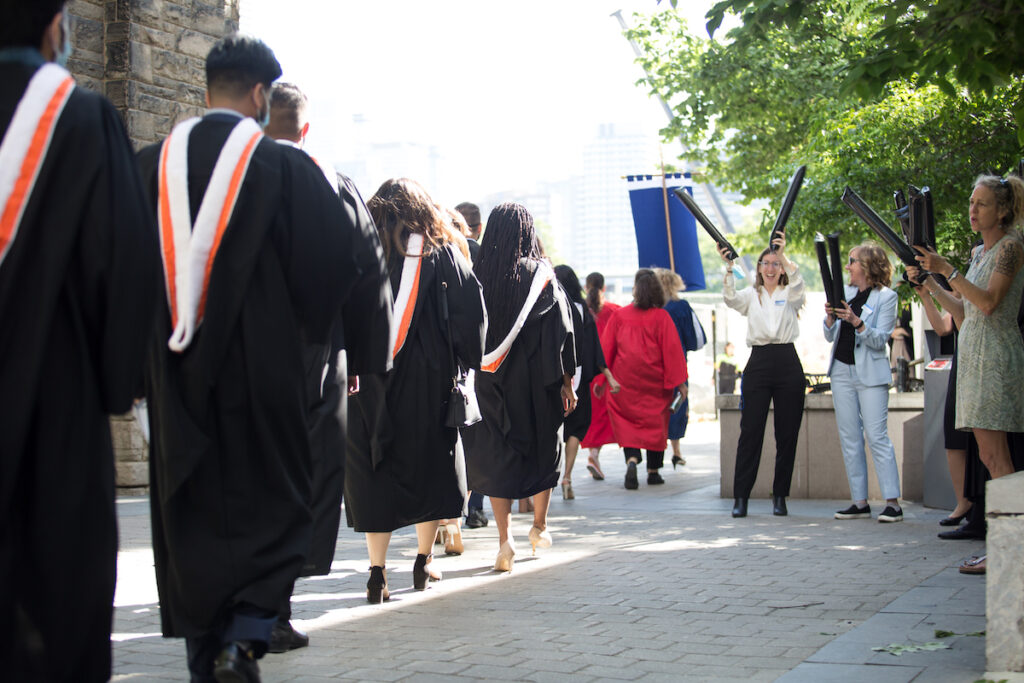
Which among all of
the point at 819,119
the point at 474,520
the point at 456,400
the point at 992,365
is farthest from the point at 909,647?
the point at 819,119

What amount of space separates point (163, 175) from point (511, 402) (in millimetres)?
4013

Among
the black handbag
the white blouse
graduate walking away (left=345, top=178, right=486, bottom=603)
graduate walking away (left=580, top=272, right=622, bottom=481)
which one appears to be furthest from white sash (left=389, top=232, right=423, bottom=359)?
graduate walking away (left=580, top=272, right=622, bottom=481)

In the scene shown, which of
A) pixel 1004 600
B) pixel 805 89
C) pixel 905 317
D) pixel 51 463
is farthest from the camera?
pixel 805 89

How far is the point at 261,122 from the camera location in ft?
13.7

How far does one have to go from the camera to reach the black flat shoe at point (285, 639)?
5.25m

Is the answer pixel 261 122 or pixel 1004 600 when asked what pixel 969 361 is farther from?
pixel 261 122

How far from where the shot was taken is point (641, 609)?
20.2 ft

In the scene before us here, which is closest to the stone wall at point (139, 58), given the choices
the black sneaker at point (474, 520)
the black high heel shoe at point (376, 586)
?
the black sneaker at point (474, 520)

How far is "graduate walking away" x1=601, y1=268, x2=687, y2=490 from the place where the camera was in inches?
478

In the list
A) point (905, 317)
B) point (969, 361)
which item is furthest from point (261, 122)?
point (905, 317)

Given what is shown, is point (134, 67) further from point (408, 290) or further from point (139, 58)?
point (408, 290)

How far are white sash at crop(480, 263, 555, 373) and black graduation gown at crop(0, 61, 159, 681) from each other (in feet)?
15.0

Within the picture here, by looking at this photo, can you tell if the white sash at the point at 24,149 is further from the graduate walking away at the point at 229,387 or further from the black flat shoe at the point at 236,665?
the black flat shoe at the point at 236,665

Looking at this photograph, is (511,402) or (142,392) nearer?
(142,392)
